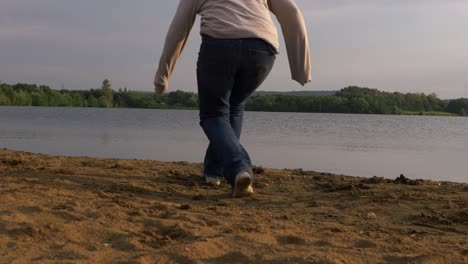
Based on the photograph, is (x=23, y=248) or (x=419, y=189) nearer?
(x=23, y=248)

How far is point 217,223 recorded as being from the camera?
3.06 meters

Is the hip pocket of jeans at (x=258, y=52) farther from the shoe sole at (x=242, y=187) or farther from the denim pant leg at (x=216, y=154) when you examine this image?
the shoe sole at (x=242, y=187)

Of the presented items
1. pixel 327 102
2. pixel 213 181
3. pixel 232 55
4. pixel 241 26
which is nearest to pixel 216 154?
pixel 213 181

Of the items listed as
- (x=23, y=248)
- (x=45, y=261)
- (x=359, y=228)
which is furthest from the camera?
(x=359, y=228)

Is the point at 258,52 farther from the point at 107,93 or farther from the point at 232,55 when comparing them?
the point at 107,93

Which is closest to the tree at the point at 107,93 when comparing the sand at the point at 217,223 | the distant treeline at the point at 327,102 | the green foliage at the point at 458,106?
the distant treeline at the point at 327,102

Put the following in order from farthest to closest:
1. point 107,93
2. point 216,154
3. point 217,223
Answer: point 107,93, point 216,154, point 217,223

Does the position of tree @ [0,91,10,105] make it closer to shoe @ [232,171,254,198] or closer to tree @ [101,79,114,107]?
tree @ [101,79,114,107]

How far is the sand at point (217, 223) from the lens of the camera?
8.13 ft

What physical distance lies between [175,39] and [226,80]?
0.62 meters

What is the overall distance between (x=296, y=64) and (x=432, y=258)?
2.38 metres

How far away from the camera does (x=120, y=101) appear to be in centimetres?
5916

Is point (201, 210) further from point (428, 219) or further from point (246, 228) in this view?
point (428, 219)

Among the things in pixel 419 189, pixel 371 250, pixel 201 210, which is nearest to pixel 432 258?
pixel 371 250
